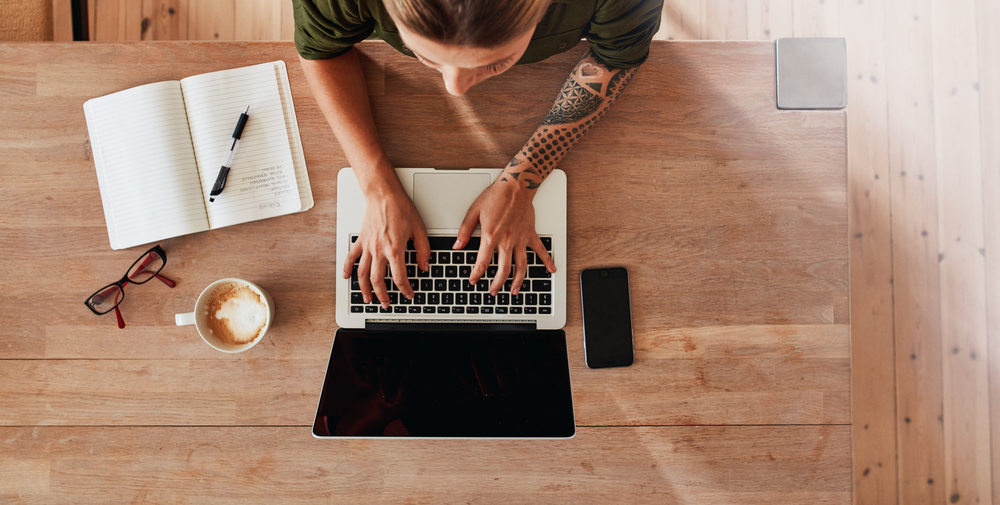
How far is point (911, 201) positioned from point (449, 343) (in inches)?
62.9

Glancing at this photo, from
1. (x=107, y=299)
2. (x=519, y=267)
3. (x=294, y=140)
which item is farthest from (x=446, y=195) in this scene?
(x=107, y=299)

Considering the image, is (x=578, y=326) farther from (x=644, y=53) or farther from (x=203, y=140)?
(x=203, y=140)

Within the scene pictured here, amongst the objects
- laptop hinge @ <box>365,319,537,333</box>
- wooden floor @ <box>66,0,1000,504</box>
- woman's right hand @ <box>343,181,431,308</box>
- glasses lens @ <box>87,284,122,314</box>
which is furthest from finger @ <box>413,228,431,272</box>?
wooden floor @ <box>66,0,1000,504</box>

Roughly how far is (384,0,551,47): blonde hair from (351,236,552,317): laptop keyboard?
1.34ft

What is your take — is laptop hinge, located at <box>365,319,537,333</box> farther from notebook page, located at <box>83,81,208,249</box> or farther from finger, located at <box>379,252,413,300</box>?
notebook page, located at <box>83,81,208,249</box>

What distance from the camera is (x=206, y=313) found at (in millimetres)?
820

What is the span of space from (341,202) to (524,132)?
14.1 inches

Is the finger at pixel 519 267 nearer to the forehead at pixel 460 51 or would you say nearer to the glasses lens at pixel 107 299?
the forehead at pixel 460 51

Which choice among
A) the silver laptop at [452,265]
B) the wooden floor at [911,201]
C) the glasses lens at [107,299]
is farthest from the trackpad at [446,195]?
the wooden floor at [911,201]

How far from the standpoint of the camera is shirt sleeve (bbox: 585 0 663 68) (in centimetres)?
70

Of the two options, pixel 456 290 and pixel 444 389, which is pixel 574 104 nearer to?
pixel 456 290

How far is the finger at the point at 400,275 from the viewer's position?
821mm

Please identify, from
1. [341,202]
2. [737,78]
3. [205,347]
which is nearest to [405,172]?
[341,202]

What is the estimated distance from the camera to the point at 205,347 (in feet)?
2.83
